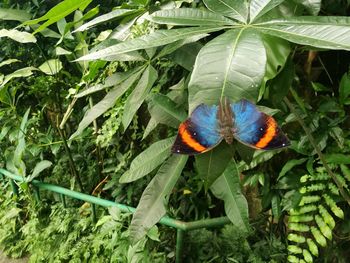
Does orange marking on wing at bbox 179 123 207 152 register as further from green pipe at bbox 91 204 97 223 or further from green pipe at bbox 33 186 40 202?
green pipe at bbox 33 186 40 202

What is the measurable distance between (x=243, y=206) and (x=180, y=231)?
47 cm

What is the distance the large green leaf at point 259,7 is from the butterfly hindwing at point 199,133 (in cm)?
22

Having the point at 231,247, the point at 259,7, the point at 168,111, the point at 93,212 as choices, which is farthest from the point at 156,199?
the point at 93,212

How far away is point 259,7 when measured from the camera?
1.95 ft

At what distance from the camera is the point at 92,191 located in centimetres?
203

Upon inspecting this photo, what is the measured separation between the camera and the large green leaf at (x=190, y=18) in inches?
23.1

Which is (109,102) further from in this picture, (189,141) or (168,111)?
(189,141)

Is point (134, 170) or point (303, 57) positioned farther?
point (303, 57)

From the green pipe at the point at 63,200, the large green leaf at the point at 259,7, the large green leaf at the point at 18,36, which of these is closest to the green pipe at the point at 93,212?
the green pipe at the point at 63,200

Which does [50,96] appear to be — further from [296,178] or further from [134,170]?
[296,178]

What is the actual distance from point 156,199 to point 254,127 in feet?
1.33

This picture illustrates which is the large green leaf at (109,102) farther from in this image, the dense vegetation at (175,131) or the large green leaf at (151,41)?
the large green leaf at (151,41)

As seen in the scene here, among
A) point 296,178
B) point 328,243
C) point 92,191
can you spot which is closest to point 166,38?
point 296,178

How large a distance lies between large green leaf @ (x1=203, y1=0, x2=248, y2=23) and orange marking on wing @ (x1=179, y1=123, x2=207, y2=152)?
9.3 inches
